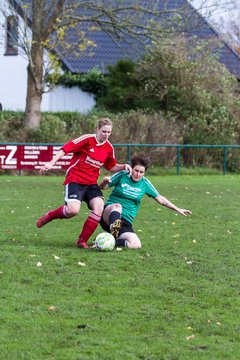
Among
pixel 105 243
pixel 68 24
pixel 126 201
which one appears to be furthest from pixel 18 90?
pixel 105 243

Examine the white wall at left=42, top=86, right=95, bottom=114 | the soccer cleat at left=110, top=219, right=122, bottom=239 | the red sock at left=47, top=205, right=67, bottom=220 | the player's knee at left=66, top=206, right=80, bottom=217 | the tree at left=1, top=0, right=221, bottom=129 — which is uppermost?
the tree at left=1, top=0, right=221, bottom=129

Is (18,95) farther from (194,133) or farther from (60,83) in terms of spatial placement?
(194,133)

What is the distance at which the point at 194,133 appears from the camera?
28.8 m

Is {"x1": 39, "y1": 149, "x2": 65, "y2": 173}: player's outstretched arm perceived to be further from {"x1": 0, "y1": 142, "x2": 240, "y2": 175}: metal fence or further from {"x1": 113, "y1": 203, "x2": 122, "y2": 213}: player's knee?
{"x1": 0, "y1": 142, "x2": 240, "y2": 175}: metal fence

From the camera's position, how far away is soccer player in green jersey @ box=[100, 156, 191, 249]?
960cm

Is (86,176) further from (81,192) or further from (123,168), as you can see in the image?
(123,168)

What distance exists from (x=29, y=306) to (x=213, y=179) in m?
19.6

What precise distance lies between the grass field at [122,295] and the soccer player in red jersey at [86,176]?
15.7 inches

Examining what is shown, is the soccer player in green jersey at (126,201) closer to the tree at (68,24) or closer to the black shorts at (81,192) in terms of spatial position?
the black shorts at (81,192)

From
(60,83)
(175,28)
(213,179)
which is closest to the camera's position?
(213,179)

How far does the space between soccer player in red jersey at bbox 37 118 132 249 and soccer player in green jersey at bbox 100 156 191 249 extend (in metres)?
0.13

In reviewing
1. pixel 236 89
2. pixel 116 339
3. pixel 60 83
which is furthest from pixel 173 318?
pixel 60 83


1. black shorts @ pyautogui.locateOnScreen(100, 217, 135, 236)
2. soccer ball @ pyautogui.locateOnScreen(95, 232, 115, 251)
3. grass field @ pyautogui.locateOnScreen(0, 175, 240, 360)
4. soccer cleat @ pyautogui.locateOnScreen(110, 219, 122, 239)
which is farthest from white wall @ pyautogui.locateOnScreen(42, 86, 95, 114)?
soccer ball @ pyautogui.locateOnScreen(95, 232, 115, 251)

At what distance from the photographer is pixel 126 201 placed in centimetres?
995
